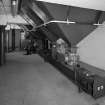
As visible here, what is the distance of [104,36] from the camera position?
11.0 ft

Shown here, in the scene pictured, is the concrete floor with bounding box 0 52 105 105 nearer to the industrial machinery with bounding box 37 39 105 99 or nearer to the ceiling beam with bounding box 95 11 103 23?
the industrial machinery with bounding box 37 39 105 99

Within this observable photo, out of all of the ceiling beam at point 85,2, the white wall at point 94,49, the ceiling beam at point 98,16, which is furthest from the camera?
the white wall at point 94,49

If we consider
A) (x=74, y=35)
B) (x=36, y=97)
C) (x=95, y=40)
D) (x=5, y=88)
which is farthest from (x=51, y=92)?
(x=95, y=40)

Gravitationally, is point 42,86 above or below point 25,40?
below

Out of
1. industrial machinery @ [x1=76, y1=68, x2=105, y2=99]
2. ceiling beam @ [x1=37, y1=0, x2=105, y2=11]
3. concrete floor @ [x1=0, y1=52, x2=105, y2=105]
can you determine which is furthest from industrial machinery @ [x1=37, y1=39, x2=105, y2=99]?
ceiling beam @ [x1=37, y1=0, x2=105, y2=11]

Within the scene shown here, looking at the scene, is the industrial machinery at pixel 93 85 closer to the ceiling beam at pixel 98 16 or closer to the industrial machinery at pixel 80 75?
the industrial machinery at pixel 80 75

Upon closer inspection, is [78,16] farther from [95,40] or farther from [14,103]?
[14,103]

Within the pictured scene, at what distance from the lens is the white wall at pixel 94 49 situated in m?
3.47

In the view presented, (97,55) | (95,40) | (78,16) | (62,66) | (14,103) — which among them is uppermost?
(78,16)

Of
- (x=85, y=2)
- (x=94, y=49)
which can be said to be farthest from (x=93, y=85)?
(x=94, y=49)

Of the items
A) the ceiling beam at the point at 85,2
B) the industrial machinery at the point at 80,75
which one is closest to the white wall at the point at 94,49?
the industrial machinery at the point at 80,75

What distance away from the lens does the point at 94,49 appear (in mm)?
3824

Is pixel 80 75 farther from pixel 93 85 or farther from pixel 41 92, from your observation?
pixel 41 92

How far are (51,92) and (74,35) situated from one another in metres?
1.68
